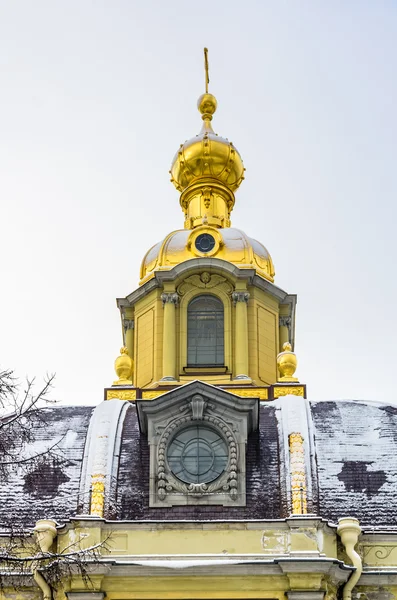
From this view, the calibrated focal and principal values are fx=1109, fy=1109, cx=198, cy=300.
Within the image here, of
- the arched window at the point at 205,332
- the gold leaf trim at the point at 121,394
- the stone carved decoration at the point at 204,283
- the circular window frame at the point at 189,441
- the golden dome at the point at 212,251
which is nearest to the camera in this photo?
the circular window frame at the point at 189,441

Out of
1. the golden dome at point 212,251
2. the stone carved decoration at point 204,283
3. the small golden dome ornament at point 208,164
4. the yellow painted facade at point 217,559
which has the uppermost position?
the small golden dome ornament at point 208,164

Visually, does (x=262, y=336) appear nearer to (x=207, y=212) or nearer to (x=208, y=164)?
(x=207, y=212)

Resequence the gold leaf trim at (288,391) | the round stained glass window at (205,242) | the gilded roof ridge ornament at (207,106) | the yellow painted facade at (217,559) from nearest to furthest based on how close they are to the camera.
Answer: the yellow painted facade at (217,559), the gold leaf trim at (288,391), the round stained glass window at (205,242), the gilded roof ridge ornament at (207,106)

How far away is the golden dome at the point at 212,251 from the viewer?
2958 cm

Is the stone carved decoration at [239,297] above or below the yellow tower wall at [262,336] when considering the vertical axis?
above

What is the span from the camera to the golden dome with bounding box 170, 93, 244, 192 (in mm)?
32750

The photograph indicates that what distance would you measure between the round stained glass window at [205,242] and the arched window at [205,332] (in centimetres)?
165

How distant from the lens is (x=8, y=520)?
21.0 m

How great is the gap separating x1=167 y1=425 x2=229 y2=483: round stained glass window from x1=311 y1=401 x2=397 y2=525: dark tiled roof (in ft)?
6.73

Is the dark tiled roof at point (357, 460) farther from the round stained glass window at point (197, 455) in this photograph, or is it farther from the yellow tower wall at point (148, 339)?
the yellow tower wall at point (148, 339)

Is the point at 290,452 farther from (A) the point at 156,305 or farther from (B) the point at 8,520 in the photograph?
(A) the point at 156,305

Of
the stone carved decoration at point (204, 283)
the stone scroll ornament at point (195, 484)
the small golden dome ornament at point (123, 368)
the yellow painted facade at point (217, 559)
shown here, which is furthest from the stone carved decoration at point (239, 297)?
the yellow painted facade at point (217, 559)

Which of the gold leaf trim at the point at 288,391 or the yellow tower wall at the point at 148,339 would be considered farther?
the yellow tower wall at the point at 148,339

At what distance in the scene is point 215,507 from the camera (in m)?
21.4
